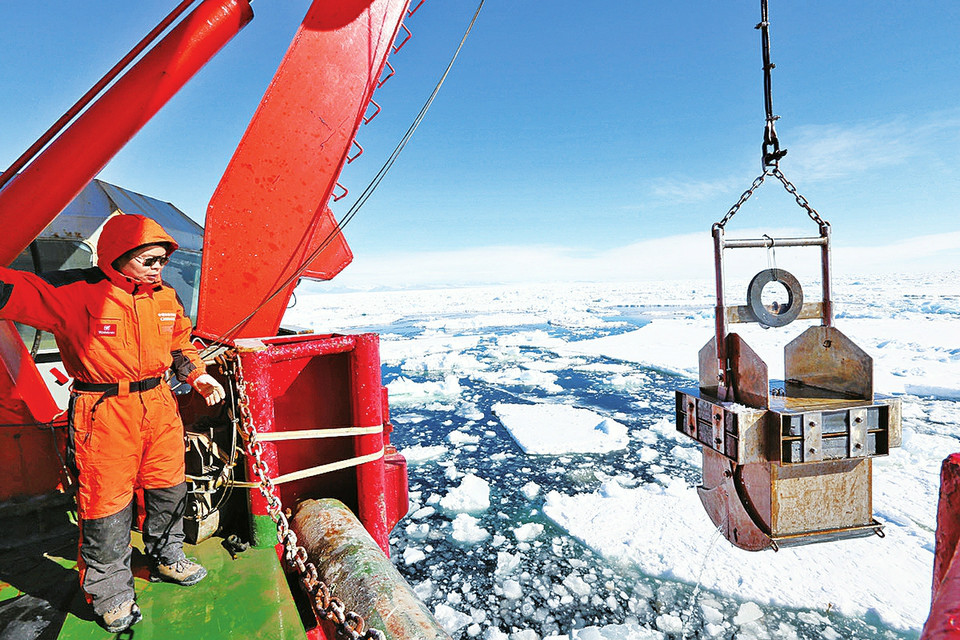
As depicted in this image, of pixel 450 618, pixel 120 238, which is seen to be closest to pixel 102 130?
pixel 120 238

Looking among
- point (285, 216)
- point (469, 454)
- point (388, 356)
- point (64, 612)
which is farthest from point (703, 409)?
point (388, 356)

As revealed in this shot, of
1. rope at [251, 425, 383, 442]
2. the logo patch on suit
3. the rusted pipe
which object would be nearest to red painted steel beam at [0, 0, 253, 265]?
the logo patch on suit

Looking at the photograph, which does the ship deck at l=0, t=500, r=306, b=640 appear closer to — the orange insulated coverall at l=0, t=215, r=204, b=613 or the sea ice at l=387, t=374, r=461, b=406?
the orange insulated coverall at l=0, t=215, r=204, b=613

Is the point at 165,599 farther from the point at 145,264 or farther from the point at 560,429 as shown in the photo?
the point at 560,429

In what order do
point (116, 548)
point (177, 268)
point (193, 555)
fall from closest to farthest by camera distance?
point (116, 548)
point (193, 555)
point (177, 268)

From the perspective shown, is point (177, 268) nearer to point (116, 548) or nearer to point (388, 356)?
point (116, 548)

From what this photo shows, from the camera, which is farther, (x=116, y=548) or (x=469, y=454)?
(x=469, y=454)

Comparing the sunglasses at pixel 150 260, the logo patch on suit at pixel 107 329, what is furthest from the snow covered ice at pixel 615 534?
the sunglasses at pixel 150 260
